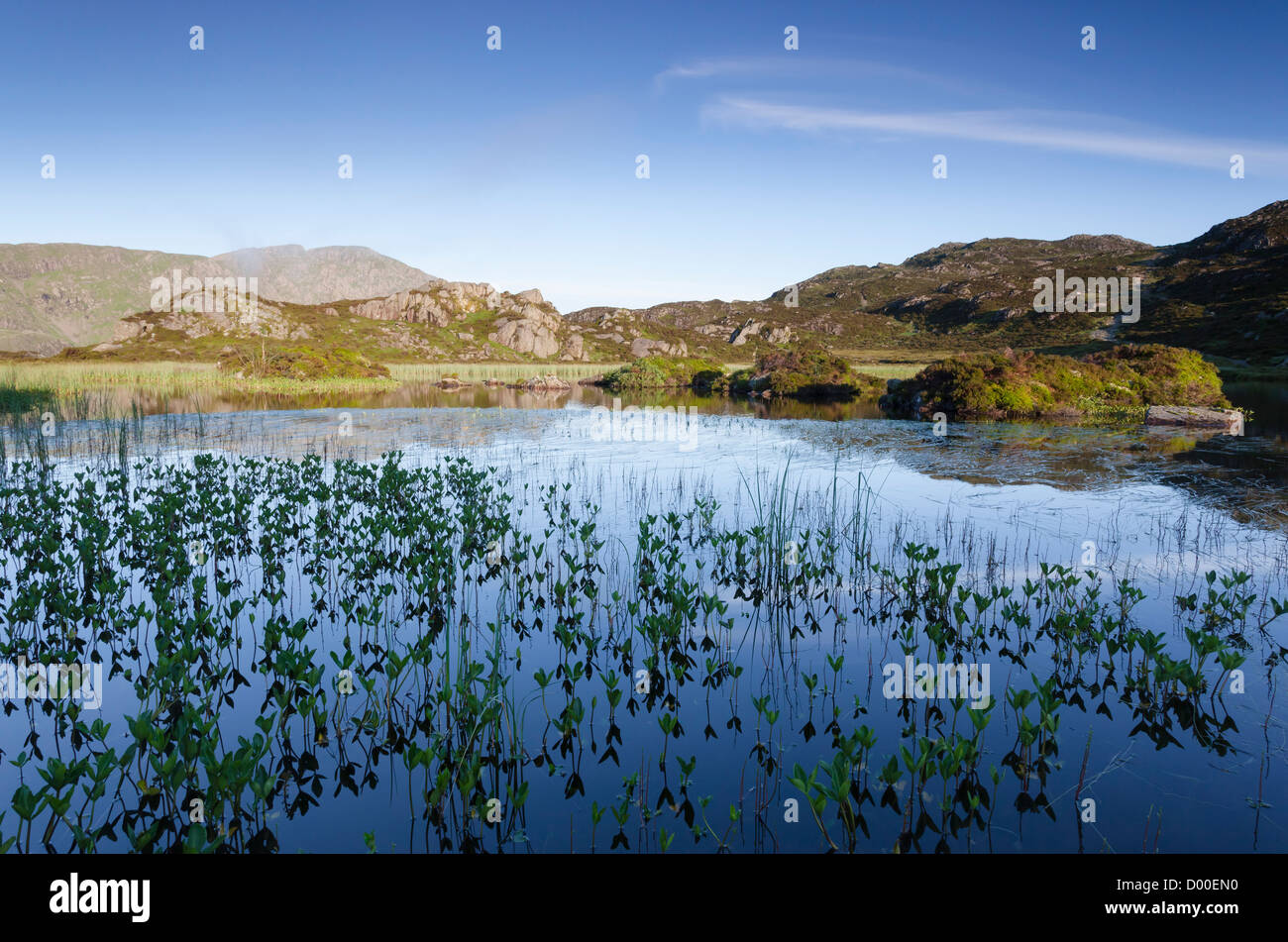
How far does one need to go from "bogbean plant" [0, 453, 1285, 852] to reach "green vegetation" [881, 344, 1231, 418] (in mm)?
26161

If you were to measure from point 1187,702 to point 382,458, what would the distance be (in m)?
19.8

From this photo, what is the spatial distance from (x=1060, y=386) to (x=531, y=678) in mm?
37112

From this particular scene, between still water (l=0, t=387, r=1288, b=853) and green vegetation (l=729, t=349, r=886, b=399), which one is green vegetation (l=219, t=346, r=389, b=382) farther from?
still water (l=0, t=387, r=1288, b=853)

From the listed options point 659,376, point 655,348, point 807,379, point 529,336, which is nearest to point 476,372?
point 659,376

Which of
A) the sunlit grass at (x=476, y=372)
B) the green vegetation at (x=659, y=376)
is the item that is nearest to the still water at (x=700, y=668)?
the green vegetation at (x=659, y=376)

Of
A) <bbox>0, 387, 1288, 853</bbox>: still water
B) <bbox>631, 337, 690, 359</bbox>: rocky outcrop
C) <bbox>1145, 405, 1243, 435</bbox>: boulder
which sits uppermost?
<bbox>631, 337, 690, 359</bbox>: rocky outcrop

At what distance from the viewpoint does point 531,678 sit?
23.4ft

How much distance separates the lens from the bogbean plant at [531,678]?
16.0 feet

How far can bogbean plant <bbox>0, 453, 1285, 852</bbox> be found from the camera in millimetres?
4879

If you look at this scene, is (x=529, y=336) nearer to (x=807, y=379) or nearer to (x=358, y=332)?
(x=358, y=332)

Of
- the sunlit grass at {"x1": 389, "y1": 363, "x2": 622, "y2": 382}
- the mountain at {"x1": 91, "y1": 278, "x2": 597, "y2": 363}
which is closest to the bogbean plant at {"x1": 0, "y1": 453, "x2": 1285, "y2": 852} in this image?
the sunlit grass at {"x1": 389, "y1": 363, "x2": 622, "y2": 382}

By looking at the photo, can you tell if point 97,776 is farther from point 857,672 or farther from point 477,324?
point 477,324

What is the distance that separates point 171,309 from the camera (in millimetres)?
156375
